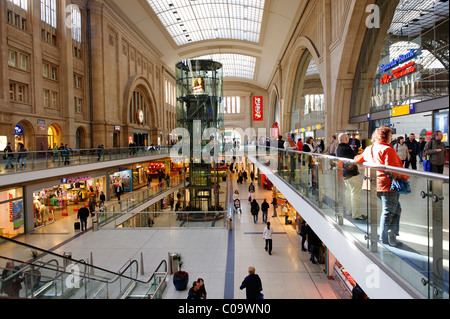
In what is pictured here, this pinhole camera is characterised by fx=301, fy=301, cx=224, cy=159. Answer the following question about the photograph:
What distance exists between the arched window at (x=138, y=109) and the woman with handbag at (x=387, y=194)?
3374 cm

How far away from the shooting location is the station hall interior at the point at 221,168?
378 centimetres

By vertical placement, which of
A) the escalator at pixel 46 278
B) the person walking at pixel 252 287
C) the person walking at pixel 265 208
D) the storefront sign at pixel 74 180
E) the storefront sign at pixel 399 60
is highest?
the storefront sign at pixel 399 60

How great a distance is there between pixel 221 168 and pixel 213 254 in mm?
24219

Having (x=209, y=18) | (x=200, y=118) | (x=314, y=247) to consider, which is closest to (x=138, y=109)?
(x=209, y=18)

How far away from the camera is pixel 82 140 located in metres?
26.4

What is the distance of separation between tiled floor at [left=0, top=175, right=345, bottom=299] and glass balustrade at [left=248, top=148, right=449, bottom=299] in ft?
17.3

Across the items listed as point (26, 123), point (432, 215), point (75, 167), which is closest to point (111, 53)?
point (26, 123)

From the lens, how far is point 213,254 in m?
12.1

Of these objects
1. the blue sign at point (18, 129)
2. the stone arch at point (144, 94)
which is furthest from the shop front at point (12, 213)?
the stone arch at point (144, 94)

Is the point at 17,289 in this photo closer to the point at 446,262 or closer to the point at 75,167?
the point at 446,262

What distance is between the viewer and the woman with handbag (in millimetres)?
3014

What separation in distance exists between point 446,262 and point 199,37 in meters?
46.5

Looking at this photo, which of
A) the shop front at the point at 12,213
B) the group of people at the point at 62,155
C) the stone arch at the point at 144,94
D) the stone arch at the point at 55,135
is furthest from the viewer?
the stone arch at the point at 144,94

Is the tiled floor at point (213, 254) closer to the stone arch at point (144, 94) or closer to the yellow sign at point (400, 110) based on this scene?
the yellow sign at point (400, 110)
